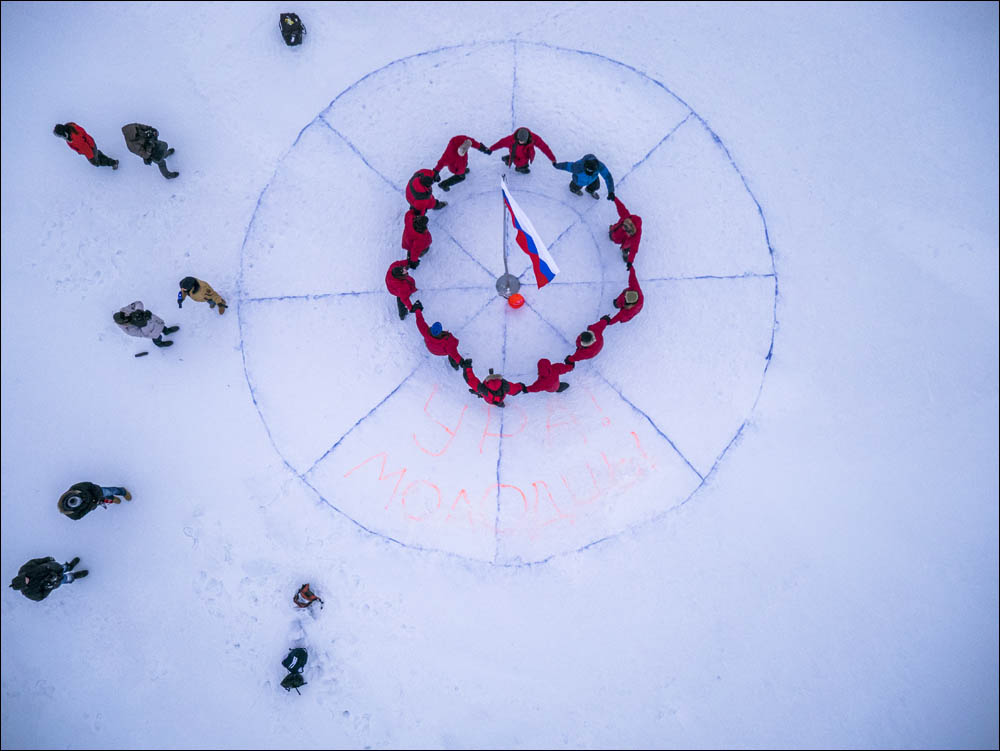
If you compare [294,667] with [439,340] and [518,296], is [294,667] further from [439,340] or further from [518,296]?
[518,296]

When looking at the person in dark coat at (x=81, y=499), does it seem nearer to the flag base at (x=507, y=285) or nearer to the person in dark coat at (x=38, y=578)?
the person in dark coat at (x=38, y=578)

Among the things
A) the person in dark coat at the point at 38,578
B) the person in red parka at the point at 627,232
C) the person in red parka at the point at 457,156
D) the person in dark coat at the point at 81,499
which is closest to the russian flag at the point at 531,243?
the person in red parka at the point at 457,156

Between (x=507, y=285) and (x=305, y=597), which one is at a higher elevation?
(x=507, y=285)

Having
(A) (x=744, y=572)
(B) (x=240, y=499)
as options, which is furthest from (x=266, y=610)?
(A) (x=744, y=572)

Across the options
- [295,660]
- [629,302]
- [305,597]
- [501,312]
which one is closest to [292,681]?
[295,660]

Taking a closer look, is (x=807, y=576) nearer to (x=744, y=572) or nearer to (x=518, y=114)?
(x=744, y=572)

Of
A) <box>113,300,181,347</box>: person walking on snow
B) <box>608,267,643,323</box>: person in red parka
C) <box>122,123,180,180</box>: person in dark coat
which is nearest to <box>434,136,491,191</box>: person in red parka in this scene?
<box>608,267,643,323</box>: person in red parka
